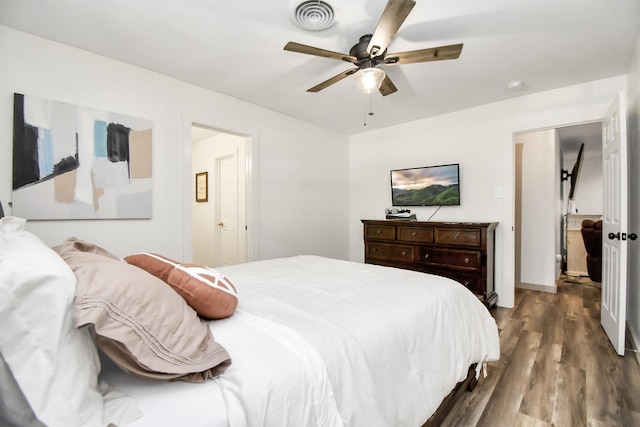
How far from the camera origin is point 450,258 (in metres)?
3.36

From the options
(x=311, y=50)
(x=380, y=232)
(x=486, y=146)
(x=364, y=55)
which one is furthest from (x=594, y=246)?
(x=311, y=50)

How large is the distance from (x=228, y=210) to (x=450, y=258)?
3.47 m

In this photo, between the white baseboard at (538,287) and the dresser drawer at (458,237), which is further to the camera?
the white baseboard at (538,287)

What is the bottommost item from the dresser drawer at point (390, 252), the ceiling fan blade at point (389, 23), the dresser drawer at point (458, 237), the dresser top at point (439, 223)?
the dresser drawer at point (390, 252)

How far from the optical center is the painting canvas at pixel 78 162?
210 centimetres

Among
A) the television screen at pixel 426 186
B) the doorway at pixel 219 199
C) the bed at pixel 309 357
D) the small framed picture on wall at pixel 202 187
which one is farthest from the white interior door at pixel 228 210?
the bed at pixel 309 357

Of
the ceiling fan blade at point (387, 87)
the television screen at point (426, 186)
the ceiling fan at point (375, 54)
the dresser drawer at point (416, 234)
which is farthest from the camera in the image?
the television screen at point (426, 186)

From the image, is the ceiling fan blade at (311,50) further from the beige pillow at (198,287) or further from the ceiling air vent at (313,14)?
the beige pillow at (198,287)

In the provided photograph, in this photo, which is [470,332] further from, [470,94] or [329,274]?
[470,94]

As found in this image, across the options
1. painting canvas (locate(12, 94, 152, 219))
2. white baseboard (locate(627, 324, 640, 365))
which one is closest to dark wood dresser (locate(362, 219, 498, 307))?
white baseboard (locate(627, 324, 640, 365))

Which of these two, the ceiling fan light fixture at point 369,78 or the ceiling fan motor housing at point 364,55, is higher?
the ceiling fan motor housing at point 364,55

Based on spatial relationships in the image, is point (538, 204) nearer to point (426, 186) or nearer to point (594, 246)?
point (594, 246)

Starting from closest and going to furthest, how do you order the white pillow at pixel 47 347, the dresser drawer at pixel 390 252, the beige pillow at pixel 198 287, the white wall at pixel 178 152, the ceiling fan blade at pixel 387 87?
the white pillow at pixel 47 347 → the beige pillow at pixel 198 287 → the white wall at pixel 178 152 → the ceiling fan blade at pixel 387 87 → the dresser drawer at pixel 390 252

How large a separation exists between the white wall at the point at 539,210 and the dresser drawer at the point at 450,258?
1724mm
